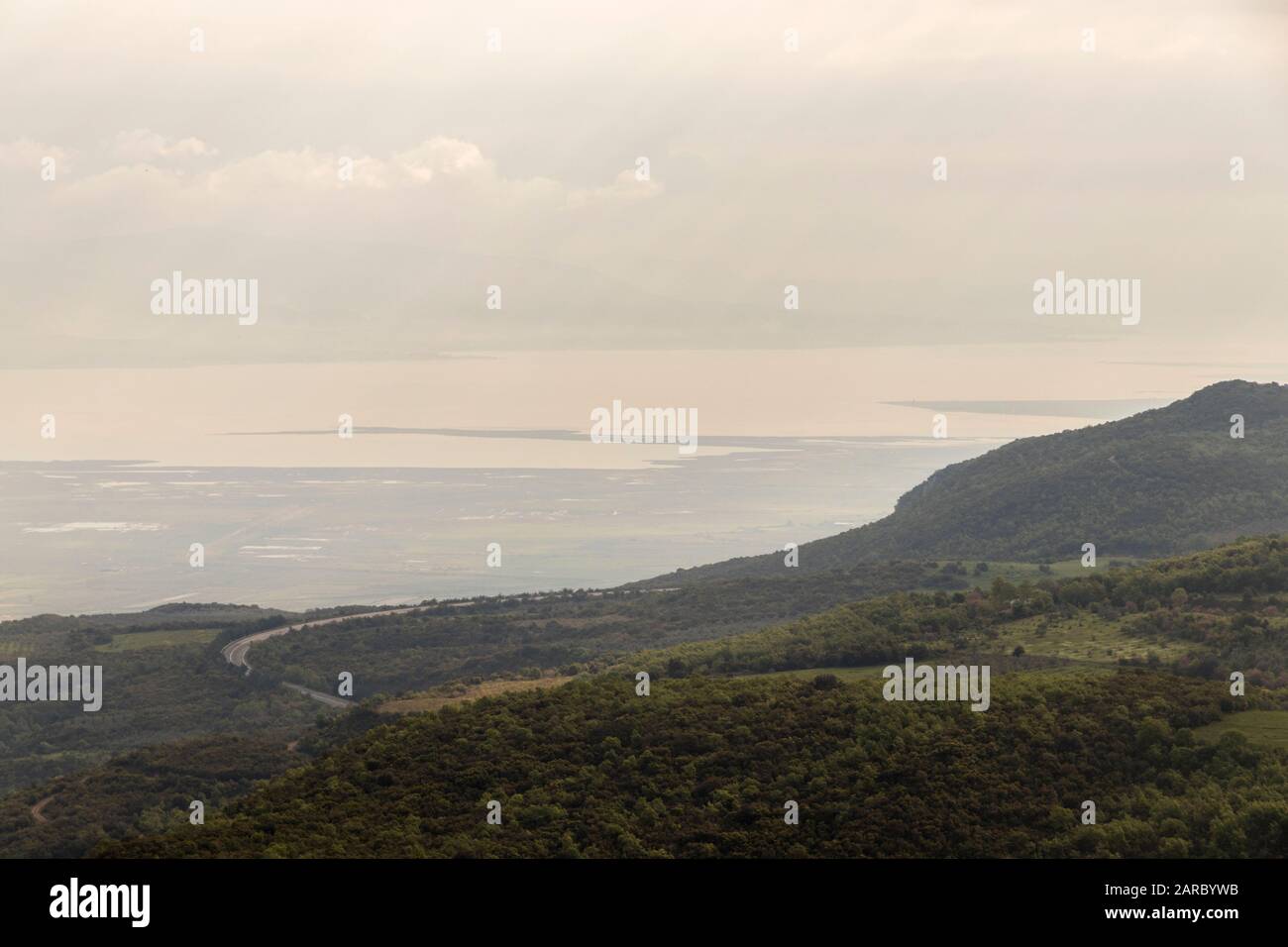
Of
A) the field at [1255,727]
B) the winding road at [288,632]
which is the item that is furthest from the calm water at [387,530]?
the field at [1255,727]

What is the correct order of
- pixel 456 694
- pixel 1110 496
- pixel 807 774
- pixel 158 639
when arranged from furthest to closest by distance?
pixel 1110 496
pixel 158 639
pixel 456 694
pixel 807 774

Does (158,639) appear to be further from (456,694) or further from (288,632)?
(456,694)

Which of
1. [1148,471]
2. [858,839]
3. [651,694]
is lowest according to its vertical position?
[858,839]
